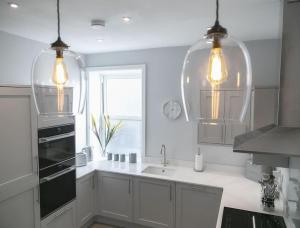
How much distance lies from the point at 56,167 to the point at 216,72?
7.41 ft

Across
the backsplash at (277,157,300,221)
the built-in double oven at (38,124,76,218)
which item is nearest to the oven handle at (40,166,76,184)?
the built-in double oven at (38,124,76,218)

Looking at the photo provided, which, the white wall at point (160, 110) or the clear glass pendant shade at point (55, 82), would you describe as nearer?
the clear glass pendant shade at point (55, 82)

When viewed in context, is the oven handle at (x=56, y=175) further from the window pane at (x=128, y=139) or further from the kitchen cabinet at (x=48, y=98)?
the kitchen cabinet at (x=48, y=98)

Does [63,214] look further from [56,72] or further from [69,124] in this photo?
[56,72]

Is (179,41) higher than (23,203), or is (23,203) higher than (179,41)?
(179,41)

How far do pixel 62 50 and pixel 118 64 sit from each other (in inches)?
104

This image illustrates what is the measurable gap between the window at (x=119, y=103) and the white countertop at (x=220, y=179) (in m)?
0.53

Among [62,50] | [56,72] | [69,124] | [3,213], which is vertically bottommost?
[3,213]

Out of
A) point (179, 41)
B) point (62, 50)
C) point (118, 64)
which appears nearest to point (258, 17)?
point (179, 41)

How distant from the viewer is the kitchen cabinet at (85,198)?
2.93m

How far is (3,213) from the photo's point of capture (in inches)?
76.5

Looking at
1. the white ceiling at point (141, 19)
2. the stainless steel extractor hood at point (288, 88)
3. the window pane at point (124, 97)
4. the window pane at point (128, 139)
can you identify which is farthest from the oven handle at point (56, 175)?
the stainless steel extractor hood at point (288, 88)

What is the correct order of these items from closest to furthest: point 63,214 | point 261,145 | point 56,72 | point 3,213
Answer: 1. point 56,72
2. point 261,145
3. point 3,213
4. point 63,214

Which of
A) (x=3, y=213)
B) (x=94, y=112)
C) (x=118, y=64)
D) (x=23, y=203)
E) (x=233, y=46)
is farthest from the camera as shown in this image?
(x=94, y=112)
